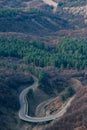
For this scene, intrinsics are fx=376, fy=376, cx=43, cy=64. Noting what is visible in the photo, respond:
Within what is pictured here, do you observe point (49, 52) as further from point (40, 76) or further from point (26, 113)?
point (26, 113)

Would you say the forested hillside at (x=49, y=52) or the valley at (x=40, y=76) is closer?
the valley at (x=40, y=76)

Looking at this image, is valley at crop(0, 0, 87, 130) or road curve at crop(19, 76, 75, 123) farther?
road curve at crop(19, 76, 75, 123)

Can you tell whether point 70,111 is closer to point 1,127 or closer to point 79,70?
point 1,127

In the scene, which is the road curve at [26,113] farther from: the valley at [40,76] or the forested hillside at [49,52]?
the forested hillside at [49,52]

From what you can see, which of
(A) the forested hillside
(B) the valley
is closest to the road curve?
(B) the valley

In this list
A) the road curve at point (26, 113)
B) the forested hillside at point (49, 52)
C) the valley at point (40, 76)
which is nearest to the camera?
the valley at point (40, 76)

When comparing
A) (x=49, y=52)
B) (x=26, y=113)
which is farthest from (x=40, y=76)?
(x=49, y=52)

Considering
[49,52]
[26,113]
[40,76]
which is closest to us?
[26,113]

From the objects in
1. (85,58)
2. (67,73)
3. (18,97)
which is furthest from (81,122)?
(85,58)

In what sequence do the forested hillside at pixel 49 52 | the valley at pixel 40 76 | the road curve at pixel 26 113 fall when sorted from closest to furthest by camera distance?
the valley at pixel 40 76 → the road curve at pixel 26 113 → the forested hillside at pixel 49 52

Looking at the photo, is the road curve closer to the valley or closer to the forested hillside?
the valley

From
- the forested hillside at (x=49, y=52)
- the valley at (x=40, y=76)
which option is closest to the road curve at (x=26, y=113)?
the valley at (x=40, y=76)
